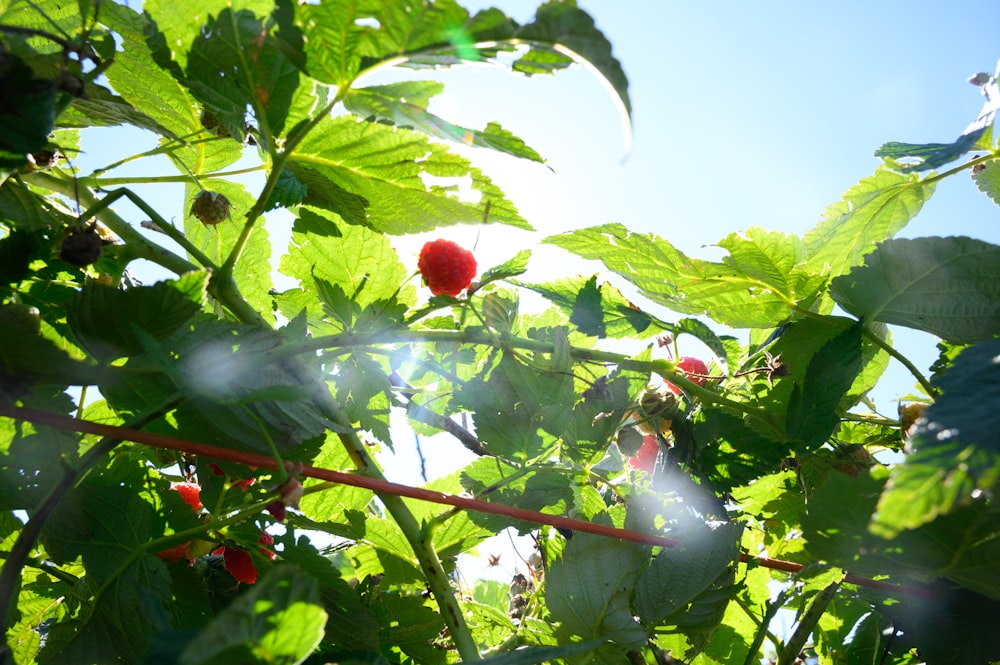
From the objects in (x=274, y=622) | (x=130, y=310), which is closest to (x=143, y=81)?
(x=130, y=310)

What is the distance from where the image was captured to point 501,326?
112 cm

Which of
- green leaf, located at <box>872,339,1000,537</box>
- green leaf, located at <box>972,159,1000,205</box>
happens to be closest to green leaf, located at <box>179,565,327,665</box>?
green leaf, located at <box>872,339,1000,537</box>

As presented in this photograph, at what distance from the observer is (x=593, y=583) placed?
3.47 feet

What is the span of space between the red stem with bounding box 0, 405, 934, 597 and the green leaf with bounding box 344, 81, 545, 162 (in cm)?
41

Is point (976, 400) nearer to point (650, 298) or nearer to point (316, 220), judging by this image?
point (650, 298)

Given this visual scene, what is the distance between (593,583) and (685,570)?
5.1 inches

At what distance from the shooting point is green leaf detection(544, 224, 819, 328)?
112cm

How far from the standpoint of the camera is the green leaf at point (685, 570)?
1014 millimetres

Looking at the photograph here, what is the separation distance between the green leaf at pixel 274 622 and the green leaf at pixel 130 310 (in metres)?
0.31

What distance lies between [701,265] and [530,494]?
1.41ft

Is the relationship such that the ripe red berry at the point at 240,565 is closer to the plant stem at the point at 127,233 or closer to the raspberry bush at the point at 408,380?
the raspberry bush at the point at 408,380

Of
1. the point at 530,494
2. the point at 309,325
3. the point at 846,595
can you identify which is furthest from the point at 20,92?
the point at 846,595

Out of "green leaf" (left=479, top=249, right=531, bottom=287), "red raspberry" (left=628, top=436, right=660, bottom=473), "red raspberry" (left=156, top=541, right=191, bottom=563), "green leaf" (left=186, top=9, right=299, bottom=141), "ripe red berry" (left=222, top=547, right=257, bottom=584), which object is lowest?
"ripe red berry" (left=222, top=547, right=257, bottom=584)

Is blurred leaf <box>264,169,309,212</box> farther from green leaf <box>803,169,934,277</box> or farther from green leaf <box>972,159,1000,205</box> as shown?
green leaf <box>972,159,1000,205</box>
